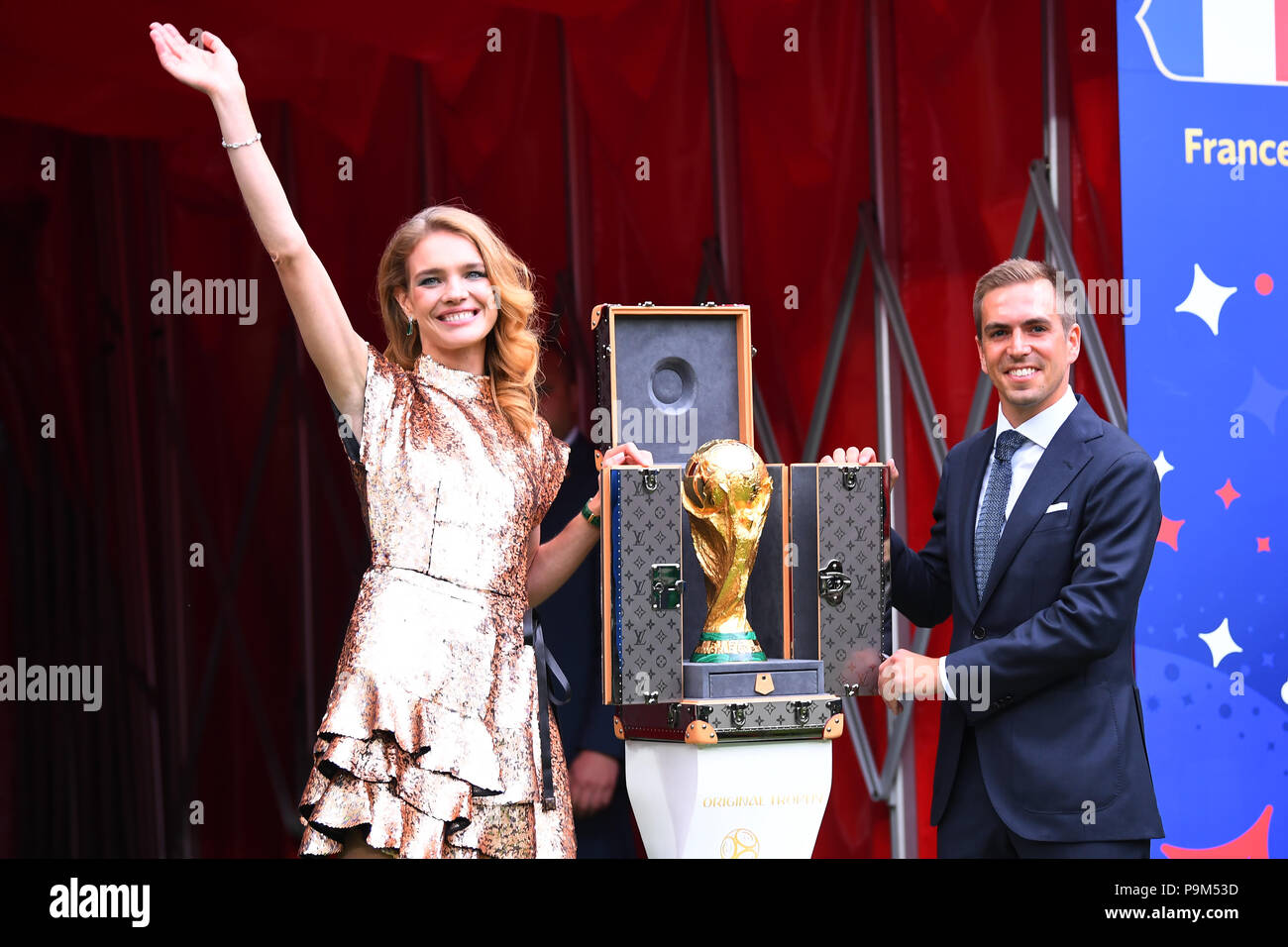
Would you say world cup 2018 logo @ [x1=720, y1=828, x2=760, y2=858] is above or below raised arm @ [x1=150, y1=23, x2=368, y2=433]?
below

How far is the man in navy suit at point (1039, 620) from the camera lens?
3.25 meters

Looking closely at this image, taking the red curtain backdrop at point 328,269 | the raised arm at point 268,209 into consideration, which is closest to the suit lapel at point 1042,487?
the raised arm at point 268,209

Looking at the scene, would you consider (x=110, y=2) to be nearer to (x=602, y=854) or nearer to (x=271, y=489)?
(x=271, y=489)

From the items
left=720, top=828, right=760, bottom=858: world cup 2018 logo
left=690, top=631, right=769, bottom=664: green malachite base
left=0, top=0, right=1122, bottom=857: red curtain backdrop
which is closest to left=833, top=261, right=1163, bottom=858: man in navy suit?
left=690, top=631, right=769, bottom=664: green malachite base

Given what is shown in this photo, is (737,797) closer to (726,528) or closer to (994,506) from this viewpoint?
(726,528)

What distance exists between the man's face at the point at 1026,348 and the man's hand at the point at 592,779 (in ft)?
5.18

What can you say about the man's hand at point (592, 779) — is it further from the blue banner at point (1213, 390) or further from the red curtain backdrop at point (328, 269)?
the blue banner at point (1213, 390)

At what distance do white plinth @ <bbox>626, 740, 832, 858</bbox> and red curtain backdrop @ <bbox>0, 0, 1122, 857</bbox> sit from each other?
2.13 metres

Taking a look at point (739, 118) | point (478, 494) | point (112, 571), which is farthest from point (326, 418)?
point (478, 494)

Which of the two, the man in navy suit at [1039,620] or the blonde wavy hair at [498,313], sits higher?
the blonde wavy hair at [498,313]

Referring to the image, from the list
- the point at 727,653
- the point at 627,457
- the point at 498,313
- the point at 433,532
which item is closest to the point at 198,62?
the point at 498,313

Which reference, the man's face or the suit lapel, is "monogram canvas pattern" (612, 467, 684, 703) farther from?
the man's face

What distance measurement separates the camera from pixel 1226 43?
470 cm

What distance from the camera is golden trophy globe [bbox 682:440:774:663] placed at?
10.5ft
